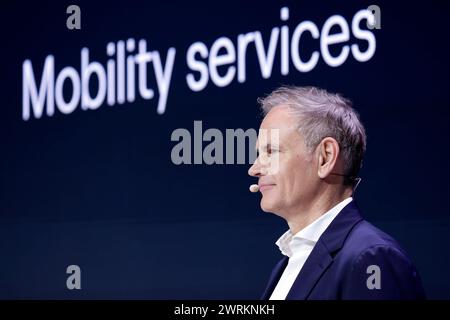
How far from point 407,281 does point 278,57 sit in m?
1.49

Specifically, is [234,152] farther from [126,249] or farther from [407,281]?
[407,281]

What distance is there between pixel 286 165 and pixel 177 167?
3.52 feet

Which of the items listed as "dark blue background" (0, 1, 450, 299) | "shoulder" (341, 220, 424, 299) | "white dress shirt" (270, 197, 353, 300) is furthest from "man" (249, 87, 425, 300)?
"dark blue background" (0, 1, 450, 299)

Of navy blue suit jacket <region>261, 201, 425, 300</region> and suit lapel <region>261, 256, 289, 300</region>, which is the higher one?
navy blue suit jacket <region>261, 201, 425, 300</region>

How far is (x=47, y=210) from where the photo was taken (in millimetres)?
3242

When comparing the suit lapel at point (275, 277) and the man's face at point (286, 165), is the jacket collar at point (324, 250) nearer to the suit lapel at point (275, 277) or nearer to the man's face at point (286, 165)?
the man's face at point (286, 165)

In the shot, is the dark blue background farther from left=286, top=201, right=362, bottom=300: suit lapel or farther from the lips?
left=286, top=201, right=362, bottom=300: suit lapel

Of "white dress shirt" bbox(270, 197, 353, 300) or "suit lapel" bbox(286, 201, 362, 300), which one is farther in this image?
"white dress shirt" bbox(270, 197, 353, 300)

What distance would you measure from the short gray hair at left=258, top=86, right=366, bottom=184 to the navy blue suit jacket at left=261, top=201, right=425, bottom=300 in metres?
0.27

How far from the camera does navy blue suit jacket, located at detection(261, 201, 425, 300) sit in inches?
72.6

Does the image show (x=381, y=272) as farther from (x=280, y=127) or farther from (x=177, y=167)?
(x=177, y=167)

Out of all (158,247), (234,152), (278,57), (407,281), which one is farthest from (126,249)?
(407,281)

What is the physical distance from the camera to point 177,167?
3.21 metres

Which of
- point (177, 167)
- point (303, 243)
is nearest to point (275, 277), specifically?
point (303, 243)
